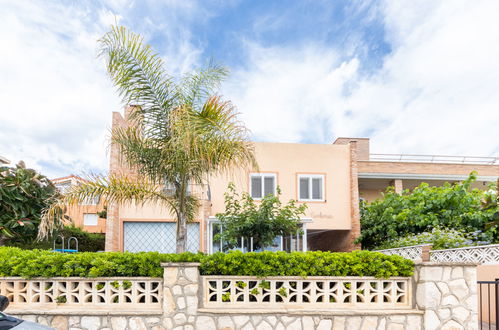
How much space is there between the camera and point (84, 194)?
20.9 feet

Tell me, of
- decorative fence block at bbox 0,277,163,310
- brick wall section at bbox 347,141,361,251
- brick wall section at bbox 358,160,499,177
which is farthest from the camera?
brick wall section at bbox 358,160,499,177

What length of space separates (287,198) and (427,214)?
5.29 meters

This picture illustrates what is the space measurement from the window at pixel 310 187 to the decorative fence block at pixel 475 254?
19.8 feet

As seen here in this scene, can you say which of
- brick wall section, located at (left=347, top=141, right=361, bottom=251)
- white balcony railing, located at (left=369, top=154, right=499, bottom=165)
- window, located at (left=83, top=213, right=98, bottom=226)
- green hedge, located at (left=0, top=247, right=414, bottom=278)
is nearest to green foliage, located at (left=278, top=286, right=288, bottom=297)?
green hedge, located at (left=0, top=247, right=414, bottom=278)

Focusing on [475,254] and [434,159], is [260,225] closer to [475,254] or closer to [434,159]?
[475,254]

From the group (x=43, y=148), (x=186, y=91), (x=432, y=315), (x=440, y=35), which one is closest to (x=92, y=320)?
(x=186, y=91)

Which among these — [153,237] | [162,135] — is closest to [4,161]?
[153,237]

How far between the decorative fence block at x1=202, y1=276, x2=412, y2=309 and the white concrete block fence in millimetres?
16

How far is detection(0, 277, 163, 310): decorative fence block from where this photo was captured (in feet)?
19.0

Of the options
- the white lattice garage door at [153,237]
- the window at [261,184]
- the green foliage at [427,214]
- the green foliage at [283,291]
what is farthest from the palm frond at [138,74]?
the green foliage at [427,214]

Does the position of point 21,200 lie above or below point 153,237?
above

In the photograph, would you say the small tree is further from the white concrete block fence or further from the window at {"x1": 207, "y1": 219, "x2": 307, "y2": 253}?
the white concrete block fence

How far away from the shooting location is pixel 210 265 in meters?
5.87

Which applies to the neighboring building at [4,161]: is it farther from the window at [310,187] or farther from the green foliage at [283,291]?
the green foliage at [283,291]
